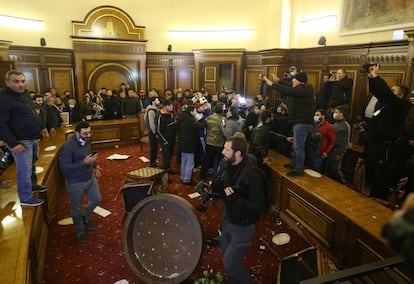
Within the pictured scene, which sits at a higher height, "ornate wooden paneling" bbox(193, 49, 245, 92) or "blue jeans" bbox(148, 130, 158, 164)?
"ornate wooden paneling" bbox(193, 49, 245, 92)

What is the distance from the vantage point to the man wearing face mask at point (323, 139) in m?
4.75

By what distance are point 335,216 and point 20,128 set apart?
3862 millimetres

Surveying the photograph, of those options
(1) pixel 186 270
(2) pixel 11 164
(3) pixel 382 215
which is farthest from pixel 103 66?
(3) pixel 382 215

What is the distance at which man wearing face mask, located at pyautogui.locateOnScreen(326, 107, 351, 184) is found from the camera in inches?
193

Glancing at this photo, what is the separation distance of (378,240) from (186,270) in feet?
6.38

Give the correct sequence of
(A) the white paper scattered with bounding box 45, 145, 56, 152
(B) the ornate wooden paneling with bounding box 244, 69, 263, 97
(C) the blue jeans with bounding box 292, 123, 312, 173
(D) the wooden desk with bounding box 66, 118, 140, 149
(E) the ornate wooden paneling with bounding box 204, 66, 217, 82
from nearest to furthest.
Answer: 1. (C) the blue jeans with bounding box 292, 123, 312, 173
2. (A) the white paper scattered with bounding box 45, 145, 56, 152
3. (D) the wooden desk with bounding box 66, 118, 140, 149
4. (B) the ornate wooden paneling with bounding box 244, 69, 263, 97
5. (E) the ornate wooden paneling with bounding box 204, 66, 217, 82

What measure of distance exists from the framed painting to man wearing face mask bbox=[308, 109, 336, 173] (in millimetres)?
3473

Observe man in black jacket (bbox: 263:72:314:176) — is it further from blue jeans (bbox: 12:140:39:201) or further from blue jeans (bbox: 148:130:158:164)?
blue jeans (bbox: 148:130:158:164)

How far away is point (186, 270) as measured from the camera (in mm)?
2955

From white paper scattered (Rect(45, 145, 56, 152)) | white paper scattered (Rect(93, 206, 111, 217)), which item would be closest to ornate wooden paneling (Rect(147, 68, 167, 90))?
white paper scattered (Rect(45, 145, 56, 152))

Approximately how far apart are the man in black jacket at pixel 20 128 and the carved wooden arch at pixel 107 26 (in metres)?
7.26

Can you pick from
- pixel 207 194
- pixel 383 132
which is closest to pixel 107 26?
pixel 207 194

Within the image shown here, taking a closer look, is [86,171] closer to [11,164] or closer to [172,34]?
[11,164]

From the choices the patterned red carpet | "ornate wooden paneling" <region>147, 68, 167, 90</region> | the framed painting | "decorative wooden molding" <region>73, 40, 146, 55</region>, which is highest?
the framed painting
